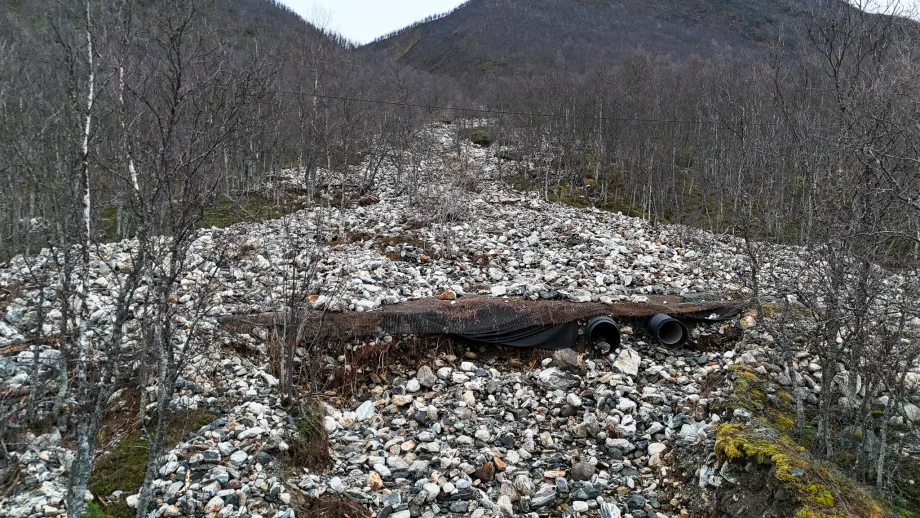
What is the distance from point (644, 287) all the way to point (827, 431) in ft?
19.2

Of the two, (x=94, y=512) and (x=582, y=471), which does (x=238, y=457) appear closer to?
(x=94, y=512)

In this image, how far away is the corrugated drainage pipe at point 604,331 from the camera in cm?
821

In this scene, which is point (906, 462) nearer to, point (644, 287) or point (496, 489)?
point (496, 489)

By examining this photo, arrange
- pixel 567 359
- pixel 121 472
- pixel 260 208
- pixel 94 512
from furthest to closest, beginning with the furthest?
pixel 260 208 < pixel 567 359 < pixel 121 472 < pixel 94 512

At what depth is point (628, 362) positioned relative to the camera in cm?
770

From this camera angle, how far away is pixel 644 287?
34.4 ft

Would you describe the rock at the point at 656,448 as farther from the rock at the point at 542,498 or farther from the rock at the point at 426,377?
the rock at the point at 426,377

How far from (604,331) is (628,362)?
787 millimetres

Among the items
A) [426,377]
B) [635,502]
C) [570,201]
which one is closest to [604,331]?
[426,377]

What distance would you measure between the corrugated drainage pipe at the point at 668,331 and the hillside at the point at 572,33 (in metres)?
39.3

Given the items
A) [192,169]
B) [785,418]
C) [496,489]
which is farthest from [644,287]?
[192,169]

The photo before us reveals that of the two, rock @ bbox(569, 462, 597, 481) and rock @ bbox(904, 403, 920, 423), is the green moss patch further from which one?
rock @ bbox(904, 403, 920, 423)

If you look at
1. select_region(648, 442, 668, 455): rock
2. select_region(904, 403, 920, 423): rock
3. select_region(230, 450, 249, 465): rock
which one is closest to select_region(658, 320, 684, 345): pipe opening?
select_region(648, 442, 668, 455): rock

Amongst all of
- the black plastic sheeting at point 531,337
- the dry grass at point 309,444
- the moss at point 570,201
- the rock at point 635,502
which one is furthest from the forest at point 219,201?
the moss at point 570,201
